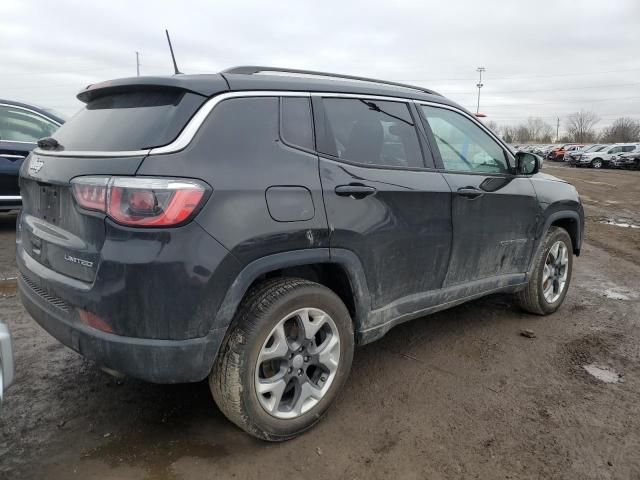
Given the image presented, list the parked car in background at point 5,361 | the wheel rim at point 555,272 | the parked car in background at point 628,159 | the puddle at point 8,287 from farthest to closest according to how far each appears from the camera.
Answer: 1. the parked car in background at point 628,159
2. the puddle at point 8,287
3. the wheel rim at point 555,272
4. the parked car in background at point 5,361

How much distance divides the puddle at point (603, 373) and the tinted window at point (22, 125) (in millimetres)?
6915

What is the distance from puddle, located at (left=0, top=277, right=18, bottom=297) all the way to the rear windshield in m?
2.63

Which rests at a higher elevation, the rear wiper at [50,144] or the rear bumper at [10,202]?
the rear wiper at [50,144]

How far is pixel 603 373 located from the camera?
3.53 meters

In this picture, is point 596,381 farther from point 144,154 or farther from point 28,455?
point 28,455

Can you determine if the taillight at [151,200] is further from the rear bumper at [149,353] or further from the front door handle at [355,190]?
the front door handle at [355,190]

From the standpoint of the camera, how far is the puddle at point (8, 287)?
188 inches

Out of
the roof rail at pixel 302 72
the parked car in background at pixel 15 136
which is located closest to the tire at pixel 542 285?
the roof rail at pixel 302 72

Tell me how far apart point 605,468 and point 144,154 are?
260 centimetres

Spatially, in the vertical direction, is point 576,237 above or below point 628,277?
above

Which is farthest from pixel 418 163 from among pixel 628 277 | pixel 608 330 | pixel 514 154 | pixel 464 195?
pixel 628 277

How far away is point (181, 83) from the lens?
95.3 inches

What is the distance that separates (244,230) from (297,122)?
2.36ft

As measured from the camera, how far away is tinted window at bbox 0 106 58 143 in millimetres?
6953
